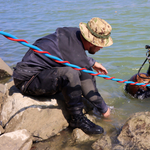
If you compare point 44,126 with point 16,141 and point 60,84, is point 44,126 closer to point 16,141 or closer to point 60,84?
point 16,141

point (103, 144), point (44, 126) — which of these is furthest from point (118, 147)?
point (44, 126)

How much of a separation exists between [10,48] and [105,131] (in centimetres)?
602

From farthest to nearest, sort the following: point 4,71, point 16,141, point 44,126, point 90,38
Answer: point 4,71
point 44,126
point 90,38
point 16,141

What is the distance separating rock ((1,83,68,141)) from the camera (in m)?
3.11

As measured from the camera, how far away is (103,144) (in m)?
2.82

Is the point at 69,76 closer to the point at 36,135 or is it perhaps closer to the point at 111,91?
the point at 36,135

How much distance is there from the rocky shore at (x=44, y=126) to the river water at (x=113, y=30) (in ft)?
1.59

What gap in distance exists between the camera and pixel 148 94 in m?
4.06

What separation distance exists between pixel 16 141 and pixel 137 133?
1607 millimetres

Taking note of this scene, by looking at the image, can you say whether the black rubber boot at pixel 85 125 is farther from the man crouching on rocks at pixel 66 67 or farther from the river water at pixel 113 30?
the river water at pixel 113 30

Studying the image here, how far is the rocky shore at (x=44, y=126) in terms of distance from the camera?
2.74 metres

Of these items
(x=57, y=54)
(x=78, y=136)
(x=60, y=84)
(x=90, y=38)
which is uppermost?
(x=90, y=38)

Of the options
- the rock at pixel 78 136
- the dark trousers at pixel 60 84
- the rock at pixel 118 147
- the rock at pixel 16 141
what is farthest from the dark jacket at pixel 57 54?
the rock at pixel 118 147

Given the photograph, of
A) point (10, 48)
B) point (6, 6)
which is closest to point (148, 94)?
point (10, 48)
